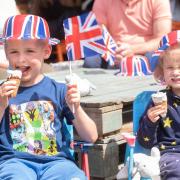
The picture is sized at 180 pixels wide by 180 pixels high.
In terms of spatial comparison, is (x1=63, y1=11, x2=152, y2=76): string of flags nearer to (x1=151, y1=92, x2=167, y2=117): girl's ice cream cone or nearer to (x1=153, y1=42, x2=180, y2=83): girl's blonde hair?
(x1=153, y1=42, x2=180, y2=83): girl's blonde hair

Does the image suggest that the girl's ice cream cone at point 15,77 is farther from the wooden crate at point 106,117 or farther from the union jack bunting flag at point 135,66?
the union jack bunting flag at point 135,66

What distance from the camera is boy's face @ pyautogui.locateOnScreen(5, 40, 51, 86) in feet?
11.4

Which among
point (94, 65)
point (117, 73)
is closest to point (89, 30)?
point (117, 73)

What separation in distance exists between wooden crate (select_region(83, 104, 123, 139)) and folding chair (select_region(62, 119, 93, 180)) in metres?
0.33

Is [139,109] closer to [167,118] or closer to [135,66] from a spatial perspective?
[167,118]

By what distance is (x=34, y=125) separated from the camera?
350 centimetres

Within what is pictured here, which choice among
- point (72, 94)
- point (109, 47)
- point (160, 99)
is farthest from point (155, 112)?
point (109, 47)

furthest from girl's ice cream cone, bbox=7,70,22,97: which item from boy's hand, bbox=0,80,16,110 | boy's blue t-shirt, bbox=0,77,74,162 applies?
boy's blue t-shirt, bbox=0,77,74,162

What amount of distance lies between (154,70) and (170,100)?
0.27 metres

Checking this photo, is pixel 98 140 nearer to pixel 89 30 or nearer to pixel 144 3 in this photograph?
pixel 89 30

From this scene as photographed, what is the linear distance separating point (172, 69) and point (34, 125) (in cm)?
90

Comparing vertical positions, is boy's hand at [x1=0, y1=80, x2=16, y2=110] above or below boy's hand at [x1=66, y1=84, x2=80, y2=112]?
above

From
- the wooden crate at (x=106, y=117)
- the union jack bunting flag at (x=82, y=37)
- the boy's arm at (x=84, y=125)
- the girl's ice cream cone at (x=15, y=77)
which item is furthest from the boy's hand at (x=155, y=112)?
the girl's ice cream cone at (x=15, y=77)

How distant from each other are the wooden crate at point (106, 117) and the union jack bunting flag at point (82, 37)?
0.38m
